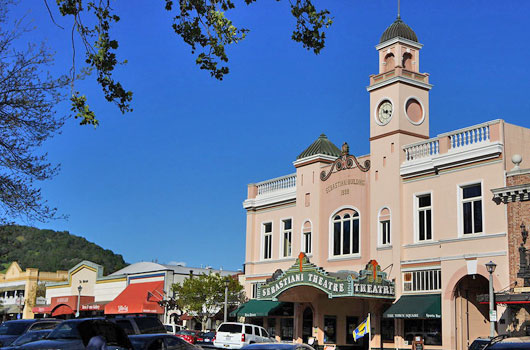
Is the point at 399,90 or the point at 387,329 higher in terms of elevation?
the point at 399,90

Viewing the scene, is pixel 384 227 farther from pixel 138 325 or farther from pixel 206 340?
pixel 138 325

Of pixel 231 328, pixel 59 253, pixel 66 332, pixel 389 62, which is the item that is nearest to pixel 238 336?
pixel 231 328

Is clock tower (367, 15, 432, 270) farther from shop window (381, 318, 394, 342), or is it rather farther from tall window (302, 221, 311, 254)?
tall window (302, 221, 311, 254)

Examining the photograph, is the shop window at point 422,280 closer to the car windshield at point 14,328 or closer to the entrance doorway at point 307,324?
the entrance doorway at point 307,324

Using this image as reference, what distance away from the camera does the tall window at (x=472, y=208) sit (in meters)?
31.5

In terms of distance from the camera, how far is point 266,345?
43.6ft

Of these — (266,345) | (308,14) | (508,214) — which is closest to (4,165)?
(266,345)

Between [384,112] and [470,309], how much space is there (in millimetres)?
11121

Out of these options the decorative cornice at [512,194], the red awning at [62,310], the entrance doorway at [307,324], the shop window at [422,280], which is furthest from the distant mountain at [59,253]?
the decorative cornice at [512,194]

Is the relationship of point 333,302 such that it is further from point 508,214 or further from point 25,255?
point 25,255

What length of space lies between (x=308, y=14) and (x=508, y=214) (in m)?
22.8

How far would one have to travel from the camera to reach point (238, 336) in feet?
114

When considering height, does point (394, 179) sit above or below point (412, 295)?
above

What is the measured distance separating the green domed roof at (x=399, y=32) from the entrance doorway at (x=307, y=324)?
15765mm
